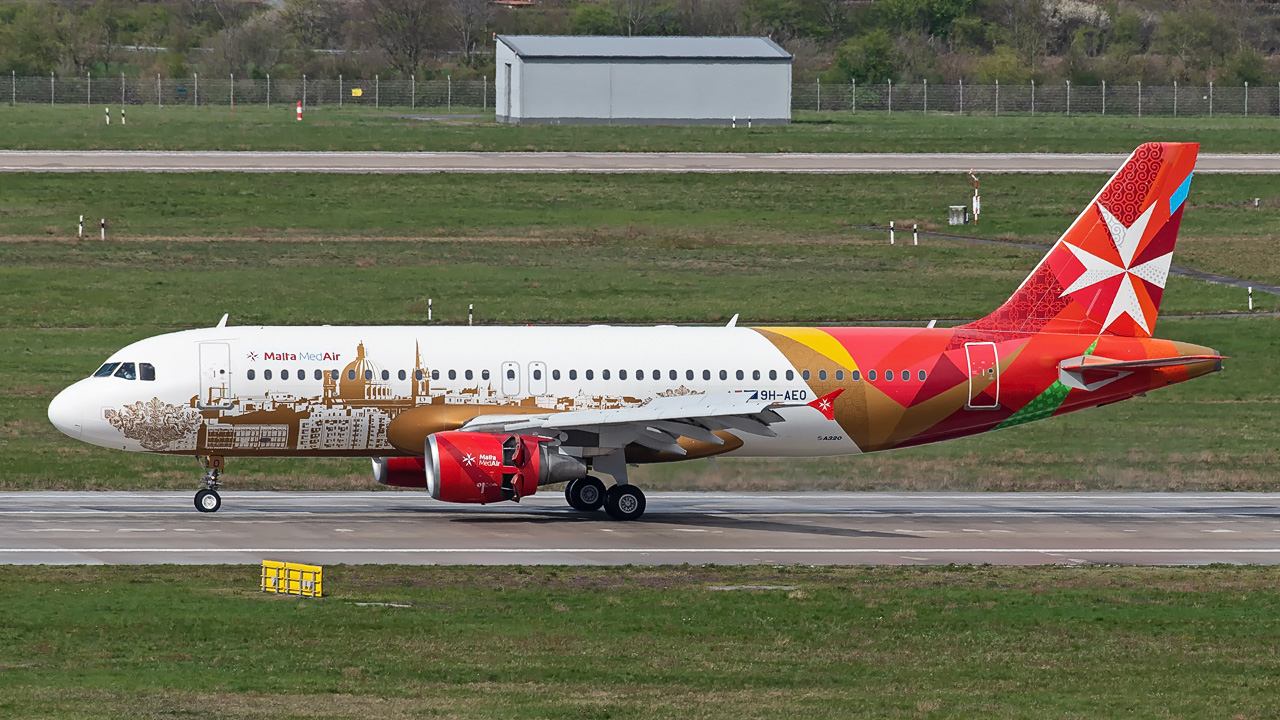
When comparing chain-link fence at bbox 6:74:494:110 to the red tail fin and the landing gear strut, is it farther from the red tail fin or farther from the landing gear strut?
the landing gear strut

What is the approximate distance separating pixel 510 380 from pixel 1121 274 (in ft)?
50.4

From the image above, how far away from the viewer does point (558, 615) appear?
28.5 m

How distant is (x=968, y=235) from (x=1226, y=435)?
3245cm

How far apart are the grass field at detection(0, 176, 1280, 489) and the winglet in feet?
10.7

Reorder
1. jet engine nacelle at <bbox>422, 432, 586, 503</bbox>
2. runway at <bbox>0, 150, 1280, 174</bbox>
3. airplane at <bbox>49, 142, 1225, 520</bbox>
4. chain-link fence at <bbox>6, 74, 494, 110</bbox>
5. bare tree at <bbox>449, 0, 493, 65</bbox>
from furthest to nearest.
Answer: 1. bare tree at <bbox>449, 0, 493, 65</bbox>
2. chain-link fence at <bbox>6, 74, 494, 110</bbox>
3. runway at <bbox>0, 150, 1280, 174</bbox>
4. airplane at <bbox>49, 142, 1225, 520</bbox>
5. jet engine nacelle at <bbox>422, 432, 586, 503</bbox>

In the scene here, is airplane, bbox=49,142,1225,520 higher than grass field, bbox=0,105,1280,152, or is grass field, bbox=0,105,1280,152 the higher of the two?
grass field, bbox=0,105,1280,152

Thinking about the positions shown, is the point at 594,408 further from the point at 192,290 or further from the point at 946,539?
the point at 192,290

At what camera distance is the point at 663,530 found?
3962 centimetres

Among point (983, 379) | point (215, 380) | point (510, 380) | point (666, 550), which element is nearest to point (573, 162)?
point (983, 379)

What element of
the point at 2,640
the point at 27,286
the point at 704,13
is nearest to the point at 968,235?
the point at 27,286

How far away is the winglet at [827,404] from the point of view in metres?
41.9

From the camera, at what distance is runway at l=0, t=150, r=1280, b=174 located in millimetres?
93438

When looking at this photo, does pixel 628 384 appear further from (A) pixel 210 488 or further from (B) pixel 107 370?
(B) pixel 107 370

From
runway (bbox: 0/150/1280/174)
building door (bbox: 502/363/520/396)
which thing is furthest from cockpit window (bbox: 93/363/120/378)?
runway (bbox: 0/150/1280/174)
